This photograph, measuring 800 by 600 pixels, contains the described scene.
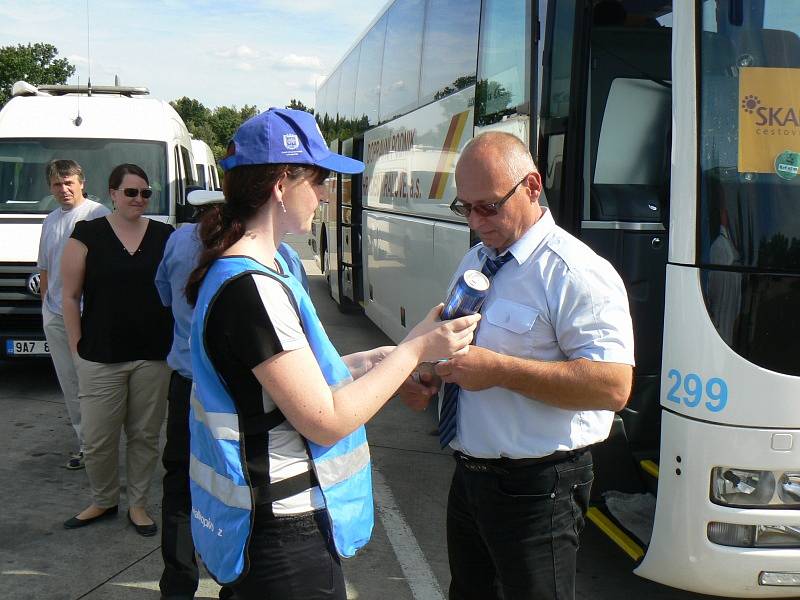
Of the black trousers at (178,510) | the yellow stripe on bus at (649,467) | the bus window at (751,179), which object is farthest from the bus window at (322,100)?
the bus window at (751,179)

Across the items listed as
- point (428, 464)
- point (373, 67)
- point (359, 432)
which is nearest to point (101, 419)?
point (428, 464)

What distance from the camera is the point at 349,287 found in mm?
11109

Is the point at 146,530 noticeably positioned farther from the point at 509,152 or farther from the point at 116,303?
the point at 509,152

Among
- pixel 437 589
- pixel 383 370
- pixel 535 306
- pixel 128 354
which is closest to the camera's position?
pixel 383 370

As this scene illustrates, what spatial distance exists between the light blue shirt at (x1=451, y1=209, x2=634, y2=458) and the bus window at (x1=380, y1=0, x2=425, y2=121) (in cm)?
511

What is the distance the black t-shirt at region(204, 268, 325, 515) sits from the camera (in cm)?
179

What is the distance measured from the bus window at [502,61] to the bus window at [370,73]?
3.80m

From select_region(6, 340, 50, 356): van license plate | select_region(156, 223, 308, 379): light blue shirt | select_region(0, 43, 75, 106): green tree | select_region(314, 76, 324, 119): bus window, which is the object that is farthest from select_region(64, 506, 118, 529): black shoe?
select_region(0, 43, 75, 106): green tree

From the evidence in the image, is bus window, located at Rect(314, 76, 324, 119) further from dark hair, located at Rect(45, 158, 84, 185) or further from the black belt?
the black belt

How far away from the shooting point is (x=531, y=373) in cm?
227

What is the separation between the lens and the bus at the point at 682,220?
311cm

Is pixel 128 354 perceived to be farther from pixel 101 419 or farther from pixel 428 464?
pixel 428 464

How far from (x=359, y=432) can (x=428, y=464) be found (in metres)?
4.01

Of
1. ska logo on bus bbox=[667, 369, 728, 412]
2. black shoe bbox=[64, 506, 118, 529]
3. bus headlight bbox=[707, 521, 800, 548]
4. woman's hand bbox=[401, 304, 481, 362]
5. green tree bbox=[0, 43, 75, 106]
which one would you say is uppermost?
green tree bbox=[0, 43, 75, 106]
